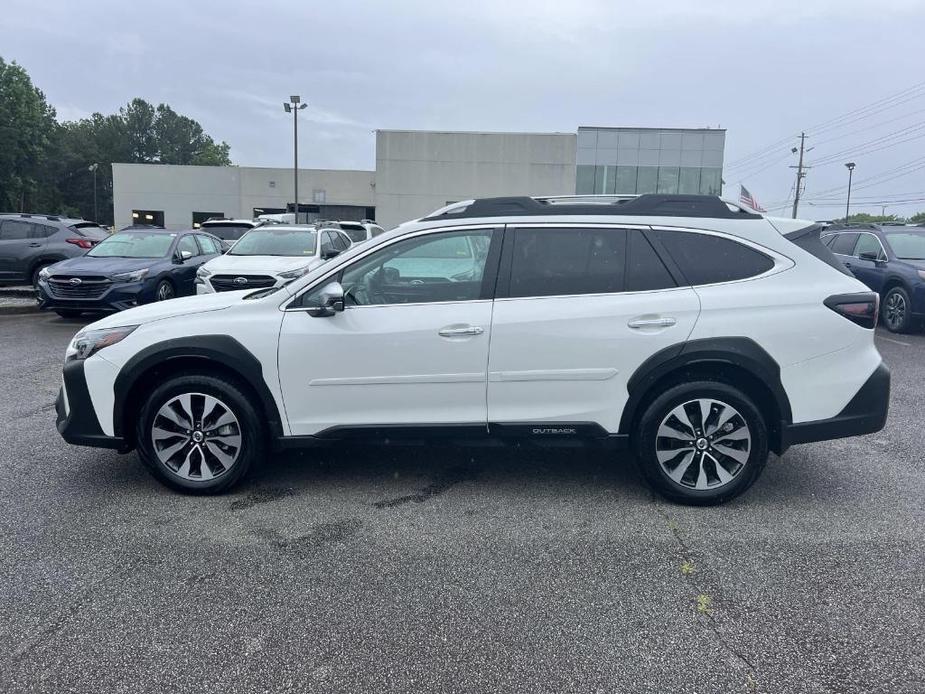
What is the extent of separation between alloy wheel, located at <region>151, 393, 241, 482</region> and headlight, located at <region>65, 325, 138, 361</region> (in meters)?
0.52

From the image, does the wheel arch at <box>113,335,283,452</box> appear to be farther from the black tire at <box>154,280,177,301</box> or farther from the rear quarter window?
the black tire at <box>154,280,177,301</box>

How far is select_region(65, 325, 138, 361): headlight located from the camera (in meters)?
4.34

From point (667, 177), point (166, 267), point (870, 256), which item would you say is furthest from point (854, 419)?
point (667, 177)

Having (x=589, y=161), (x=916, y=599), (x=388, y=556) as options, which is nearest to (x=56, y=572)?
(x=388, y=556)

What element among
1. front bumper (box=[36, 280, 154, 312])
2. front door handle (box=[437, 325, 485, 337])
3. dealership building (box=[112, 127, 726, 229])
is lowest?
front bumper (box=[36, 280, 154, 312])

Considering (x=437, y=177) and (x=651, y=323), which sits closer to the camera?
(x=651, y=323)

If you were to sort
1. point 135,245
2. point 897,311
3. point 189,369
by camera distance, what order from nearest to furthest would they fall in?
point 189,369
point 897,311
point 135,245

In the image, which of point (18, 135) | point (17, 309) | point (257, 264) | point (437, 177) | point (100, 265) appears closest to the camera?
point (257, 264)

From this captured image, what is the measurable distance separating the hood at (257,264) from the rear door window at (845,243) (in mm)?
9253

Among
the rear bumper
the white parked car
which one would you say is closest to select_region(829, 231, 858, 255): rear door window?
the white parked car

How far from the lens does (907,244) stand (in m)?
11.7

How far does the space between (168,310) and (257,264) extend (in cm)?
660

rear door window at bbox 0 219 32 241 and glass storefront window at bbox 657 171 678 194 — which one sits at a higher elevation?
glass storefront window at bbox 657 171 678 194

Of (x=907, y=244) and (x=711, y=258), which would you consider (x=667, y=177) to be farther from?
(x=711, y=258)
